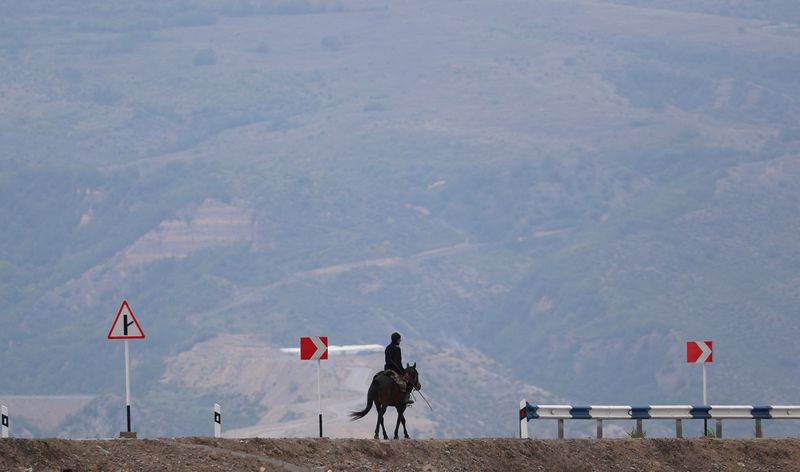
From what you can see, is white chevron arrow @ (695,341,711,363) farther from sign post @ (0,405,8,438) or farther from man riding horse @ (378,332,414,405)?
sign post @ (0,405,8,438)

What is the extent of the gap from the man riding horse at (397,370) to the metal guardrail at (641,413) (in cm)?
244

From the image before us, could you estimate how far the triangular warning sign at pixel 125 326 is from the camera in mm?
33062

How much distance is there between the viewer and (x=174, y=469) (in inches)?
1119

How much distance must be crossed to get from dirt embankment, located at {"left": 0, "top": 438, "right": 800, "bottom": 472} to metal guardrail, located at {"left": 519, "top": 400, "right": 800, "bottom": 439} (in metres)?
1.32

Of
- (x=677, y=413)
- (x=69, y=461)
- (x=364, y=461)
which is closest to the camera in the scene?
(x=69, y=461)

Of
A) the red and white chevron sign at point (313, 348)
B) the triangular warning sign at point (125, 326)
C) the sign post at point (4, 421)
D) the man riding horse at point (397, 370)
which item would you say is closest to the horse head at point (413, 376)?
the man riding horse at point (397, 370)

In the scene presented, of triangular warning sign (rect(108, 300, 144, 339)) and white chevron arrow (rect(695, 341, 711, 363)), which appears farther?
white chevron arrow (rect(695, 341, 711, 363))

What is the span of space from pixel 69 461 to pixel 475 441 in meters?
8.18

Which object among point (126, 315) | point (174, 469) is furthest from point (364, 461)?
point (126, 315)

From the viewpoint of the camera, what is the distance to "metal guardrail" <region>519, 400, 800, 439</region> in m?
35.6

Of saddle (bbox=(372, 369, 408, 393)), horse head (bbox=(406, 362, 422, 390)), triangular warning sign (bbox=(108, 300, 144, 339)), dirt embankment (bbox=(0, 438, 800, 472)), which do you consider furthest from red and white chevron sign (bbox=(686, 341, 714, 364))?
triangular warning sign (bbox=(108, 300, 144, 339))

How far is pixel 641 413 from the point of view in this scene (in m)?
36.3

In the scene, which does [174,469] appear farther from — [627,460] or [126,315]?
[627,460]

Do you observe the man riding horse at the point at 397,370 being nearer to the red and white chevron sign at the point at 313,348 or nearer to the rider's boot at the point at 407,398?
the rider's boot at the point at 407,398
